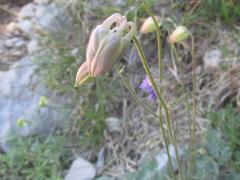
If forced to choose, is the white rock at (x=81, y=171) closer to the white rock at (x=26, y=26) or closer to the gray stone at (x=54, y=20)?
the gray stone at (x=54, y=20)

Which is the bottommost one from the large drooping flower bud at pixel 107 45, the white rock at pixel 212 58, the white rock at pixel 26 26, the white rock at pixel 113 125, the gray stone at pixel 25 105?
the white rock at pixel 113 125

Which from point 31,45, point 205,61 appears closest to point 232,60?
point 205,61

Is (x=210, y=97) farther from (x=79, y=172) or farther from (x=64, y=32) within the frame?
(x=64, y=32)

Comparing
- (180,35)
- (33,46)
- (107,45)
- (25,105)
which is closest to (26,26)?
(33,46)

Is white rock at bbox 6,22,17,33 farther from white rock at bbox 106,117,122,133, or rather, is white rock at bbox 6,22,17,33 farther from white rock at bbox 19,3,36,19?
white rock at bbox 106,117,122,133

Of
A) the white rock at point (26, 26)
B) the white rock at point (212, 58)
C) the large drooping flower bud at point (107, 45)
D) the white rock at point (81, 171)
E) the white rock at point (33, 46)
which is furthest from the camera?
the white rock at point (26, 26)

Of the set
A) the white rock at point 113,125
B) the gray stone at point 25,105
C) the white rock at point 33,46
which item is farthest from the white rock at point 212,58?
the white rock at point 33,46

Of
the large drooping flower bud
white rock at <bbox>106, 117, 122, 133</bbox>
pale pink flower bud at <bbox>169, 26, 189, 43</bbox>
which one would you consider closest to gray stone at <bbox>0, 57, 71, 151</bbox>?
white rock at <bbox>106, 117, 122, 133</bbox>
